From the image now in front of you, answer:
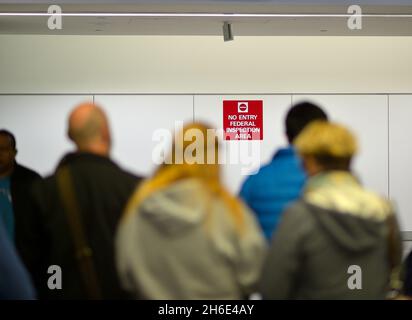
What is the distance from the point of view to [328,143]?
9.68 feet

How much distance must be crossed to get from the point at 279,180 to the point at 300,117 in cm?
32

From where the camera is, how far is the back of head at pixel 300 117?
3.24 meters

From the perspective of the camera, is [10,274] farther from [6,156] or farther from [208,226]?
[6,156]

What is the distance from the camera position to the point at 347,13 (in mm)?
4785

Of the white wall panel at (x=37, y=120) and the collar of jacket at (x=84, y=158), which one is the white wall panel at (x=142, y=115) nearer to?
the white wall panel at (x=37, y=120)

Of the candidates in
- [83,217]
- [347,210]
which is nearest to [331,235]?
[347,210]

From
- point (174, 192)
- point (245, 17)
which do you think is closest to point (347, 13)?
point (245, 17)

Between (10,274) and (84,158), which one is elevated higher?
(84,158)

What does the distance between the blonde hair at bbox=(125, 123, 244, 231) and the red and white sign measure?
11.0ft

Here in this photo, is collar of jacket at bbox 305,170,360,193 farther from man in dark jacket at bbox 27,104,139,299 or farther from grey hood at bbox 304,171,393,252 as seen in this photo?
man in dark jacket at bbox 27,104,139,299

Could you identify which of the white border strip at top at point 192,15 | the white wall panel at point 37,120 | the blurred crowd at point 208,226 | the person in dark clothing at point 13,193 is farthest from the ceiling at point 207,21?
the blurred crowd at point 208,226

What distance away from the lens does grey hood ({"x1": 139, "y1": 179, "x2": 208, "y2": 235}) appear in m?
2.72

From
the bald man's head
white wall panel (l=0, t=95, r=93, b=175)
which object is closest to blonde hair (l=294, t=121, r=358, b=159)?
the bald man's head

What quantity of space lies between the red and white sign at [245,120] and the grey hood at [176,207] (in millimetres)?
3542
